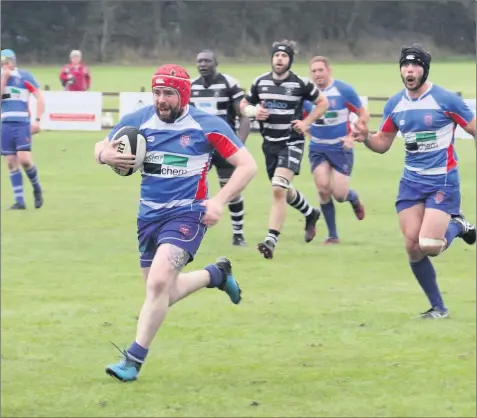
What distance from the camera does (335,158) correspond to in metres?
15.4

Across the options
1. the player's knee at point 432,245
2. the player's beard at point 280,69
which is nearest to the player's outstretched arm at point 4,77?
the player's beard at point 280,69

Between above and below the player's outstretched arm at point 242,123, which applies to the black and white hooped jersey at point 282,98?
above

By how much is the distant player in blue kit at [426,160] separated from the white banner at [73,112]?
22.5m

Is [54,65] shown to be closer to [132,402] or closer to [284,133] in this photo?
[284,133]

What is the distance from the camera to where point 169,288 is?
842 centimetres

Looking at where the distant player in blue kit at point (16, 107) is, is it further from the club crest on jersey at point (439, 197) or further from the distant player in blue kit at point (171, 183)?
the distant player in blue kit at point (171, 183)

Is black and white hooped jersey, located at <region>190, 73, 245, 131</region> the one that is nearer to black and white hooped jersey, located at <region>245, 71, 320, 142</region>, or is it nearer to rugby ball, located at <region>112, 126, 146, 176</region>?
black and white hooped jersey, located at <region>245, 71, 320, 142</region>

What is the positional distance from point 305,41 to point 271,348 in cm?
4799

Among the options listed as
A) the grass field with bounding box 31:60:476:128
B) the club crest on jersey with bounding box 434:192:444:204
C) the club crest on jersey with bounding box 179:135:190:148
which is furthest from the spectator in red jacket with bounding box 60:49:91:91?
the club crest on jersey with bounding box 179:135:190:148

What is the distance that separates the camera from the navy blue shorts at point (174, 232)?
8406mm

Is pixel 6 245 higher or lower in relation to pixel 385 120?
lower

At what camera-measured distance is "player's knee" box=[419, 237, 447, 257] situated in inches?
405

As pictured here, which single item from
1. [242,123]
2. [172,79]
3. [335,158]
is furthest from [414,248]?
[335,158]

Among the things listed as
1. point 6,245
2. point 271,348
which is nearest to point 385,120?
point 271,348
